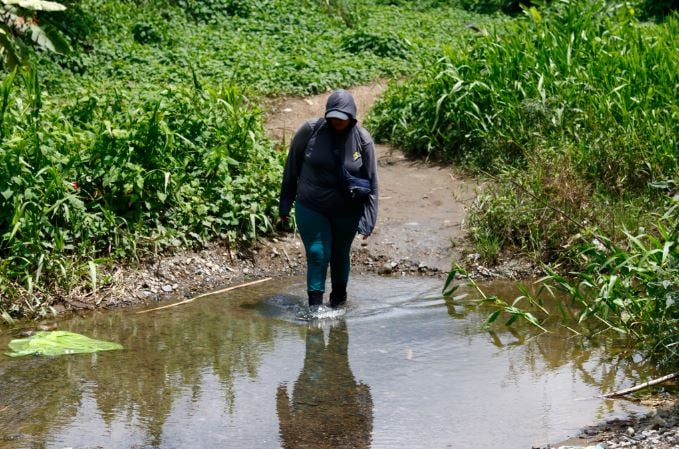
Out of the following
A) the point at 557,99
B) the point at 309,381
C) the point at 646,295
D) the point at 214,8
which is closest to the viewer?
the point at 309,381

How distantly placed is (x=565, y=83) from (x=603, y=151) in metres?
1.22

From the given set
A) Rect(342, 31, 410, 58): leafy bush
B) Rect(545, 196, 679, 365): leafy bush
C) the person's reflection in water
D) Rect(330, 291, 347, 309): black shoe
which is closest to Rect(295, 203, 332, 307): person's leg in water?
Rect(330, 291, 347, 309): black shoe

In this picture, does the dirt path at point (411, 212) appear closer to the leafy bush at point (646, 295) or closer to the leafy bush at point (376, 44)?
the leafy bush at point (646, 295)

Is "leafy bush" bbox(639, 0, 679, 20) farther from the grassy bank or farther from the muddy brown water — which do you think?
the muddy brown water

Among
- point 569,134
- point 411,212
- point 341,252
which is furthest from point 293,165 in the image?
point 569,134

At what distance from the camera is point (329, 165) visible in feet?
25.7

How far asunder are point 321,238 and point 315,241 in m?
0.05

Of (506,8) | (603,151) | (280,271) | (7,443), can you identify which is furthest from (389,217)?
(506,8)

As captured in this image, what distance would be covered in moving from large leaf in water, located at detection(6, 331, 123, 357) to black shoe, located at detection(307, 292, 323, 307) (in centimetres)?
152

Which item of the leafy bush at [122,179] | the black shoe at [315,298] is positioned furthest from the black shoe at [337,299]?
the leafy bush at [122,179]

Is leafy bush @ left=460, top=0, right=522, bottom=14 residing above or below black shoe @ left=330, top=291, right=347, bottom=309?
above

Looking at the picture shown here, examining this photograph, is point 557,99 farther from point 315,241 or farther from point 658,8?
point 658,8

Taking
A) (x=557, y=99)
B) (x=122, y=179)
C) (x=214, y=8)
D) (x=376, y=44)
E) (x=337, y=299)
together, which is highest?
(x=214, y=8)

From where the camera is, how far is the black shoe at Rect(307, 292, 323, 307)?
816 centimetres
